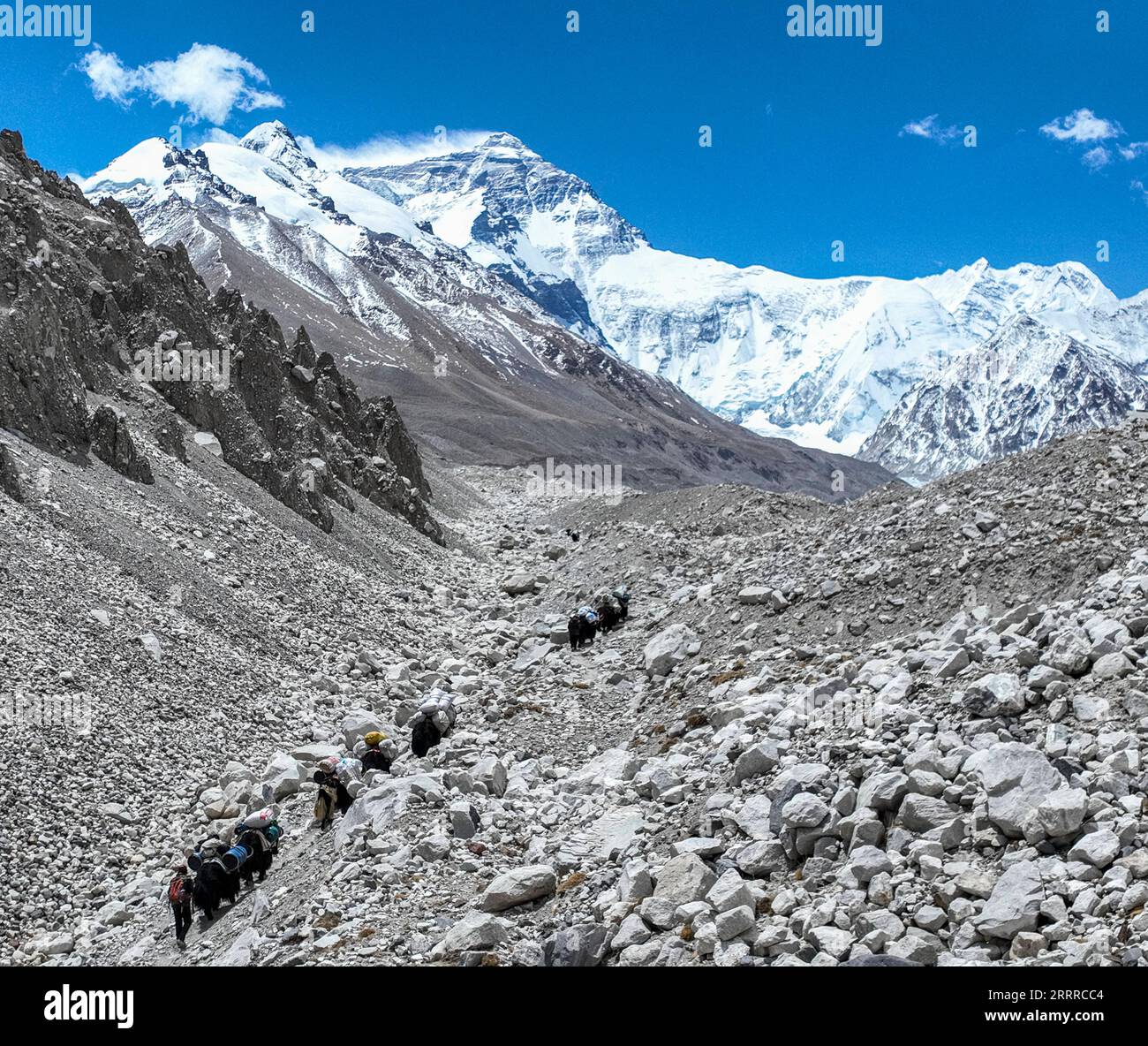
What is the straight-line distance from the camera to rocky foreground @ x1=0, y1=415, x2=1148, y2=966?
10492mm

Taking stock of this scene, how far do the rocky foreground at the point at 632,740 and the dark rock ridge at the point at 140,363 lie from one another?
276cm

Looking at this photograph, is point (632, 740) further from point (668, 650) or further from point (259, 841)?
point (259, 841)

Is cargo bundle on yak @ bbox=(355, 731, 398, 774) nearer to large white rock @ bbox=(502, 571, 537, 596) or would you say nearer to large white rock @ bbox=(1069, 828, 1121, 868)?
large white rock @ bbox=(1069, 828, 1121, 868)

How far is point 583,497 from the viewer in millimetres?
67938

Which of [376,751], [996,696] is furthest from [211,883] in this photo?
[996,696]

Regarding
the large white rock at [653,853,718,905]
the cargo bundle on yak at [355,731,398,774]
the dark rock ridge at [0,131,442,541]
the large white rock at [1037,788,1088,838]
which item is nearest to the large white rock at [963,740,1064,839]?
the large white rock at [1037,788,1088,838]

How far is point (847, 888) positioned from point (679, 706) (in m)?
9.20

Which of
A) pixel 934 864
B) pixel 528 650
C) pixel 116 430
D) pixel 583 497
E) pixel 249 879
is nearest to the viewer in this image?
pixel 934 864

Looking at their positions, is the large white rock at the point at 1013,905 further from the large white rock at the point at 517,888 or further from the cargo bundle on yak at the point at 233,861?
the cargo bundle on yak at the point at 233,861

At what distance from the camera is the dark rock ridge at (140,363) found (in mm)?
30734

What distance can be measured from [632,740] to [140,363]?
29279 mm

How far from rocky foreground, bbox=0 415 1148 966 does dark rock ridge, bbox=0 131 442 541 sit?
9.07ft

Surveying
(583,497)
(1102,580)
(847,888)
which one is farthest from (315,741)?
(583,497)

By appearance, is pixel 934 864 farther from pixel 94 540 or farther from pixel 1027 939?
pixel 94 540
